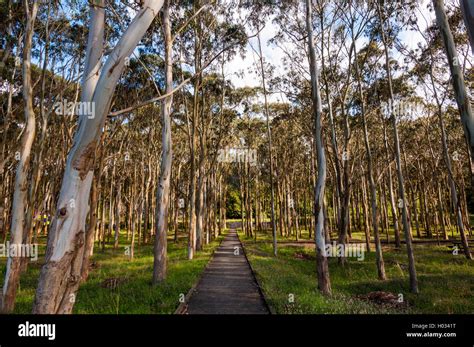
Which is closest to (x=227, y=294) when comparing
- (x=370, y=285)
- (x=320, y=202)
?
(x=320, y=202)

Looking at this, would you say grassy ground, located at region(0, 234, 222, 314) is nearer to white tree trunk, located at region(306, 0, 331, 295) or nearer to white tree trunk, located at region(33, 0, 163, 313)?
white tree trunk, located at region(33, 0, 163, 313)

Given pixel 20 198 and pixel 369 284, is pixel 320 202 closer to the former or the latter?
pixel 369 284

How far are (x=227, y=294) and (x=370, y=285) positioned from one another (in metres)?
6.27

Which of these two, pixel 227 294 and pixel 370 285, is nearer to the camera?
pixel 227 294

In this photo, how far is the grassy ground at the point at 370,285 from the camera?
23.0 ft

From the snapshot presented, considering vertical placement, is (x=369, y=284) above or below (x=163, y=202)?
below

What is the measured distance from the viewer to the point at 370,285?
10984mm

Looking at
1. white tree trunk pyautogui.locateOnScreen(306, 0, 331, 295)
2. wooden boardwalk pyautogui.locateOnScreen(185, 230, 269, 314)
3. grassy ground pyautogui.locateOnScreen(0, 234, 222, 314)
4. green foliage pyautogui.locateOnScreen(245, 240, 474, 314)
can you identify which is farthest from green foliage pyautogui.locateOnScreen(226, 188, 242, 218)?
white tree trunk pyautogui.locateOnScreen(306, 0, 331, 295)

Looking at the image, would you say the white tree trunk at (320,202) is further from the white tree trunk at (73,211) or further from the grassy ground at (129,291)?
the white tree trunk at (73,211)

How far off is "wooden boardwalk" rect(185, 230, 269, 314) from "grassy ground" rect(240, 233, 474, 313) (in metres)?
0.37

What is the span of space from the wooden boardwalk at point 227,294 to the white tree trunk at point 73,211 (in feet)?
13.8

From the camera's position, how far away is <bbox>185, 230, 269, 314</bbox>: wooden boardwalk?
263 inches
